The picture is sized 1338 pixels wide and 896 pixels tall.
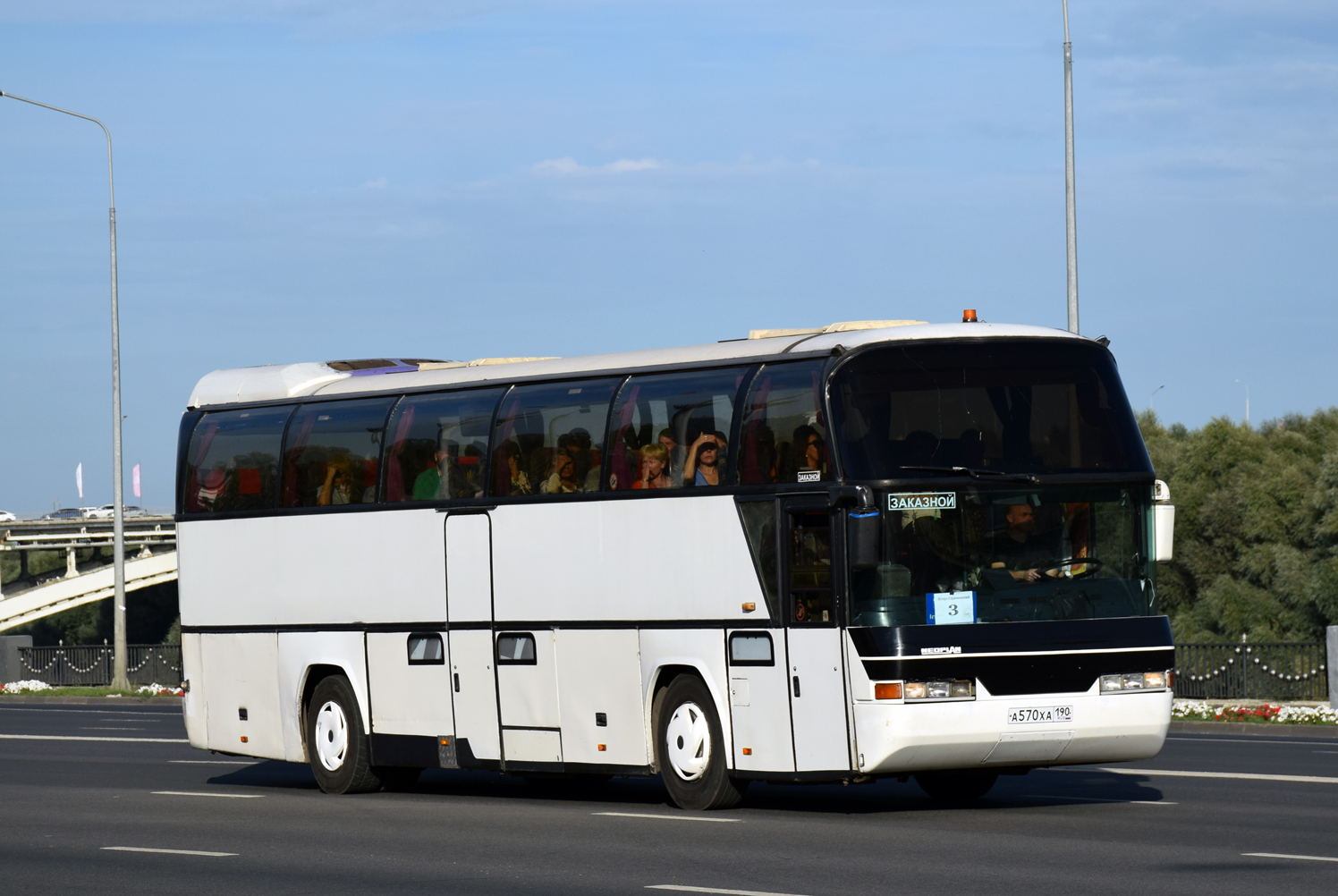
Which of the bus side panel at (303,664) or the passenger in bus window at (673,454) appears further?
the bus side panel at (303,664)

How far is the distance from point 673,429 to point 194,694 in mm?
6718

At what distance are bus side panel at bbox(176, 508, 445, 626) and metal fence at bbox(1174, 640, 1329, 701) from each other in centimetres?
1724

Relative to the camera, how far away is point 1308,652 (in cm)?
3198

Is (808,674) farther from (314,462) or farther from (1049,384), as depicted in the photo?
(314,462)

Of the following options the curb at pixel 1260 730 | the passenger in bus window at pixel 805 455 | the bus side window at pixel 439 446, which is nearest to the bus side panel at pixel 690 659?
the passenger in bus window at pixel 805 455

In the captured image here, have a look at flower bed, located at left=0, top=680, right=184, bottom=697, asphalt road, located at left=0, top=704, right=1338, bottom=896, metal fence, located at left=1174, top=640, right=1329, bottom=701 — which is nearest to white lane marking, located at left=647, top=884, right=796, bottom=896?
asphalt road, located at left=0, top=704, right=1338, bottom=896

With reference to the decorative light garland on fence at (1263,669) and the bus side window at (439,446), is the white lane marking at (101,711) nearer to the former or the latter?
the decorative light garland on fence at (1263,669)

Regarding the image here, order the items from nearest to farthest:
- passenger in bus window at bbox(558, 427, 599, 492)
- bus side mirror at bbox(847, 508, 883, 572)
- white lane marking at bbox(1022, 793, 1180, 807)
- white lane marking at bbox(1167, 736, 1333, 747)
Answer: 1. bus side mirror at bbox(847, 508, 883, 572)
2. white lane marking at bbox(1022, 793, 1180, 807)
3. passenger in bus window at bbox(558, 427, 599, 492)
4. white lane marking at bbox(1167, 736, 1333, 747)

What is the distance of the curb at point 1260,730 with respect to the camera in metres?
25.8

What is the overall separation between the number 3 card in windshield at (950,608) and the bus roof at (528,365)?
71.9 inches

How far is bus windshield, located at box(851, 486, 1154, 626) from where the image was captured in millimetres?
14102

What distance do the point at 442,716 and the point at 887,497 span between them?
5.12 meters

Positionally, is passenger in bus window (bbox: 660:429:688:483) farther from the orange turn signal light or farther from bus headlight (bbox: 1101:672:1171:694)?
bus headlight (bbox: 1101:672:1171:694)

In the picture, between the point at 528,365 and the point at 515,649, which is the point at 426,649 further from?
the point at 528,365
